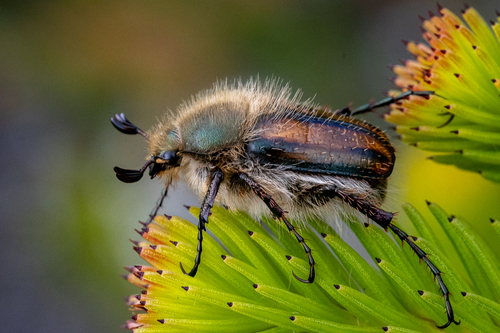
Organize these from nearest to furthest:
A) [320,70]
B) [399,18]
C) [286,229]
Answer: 1. [286,229]
2. [320,70]
3. [399,18]

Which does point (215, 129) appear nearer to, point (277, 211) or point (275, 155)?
point (275, 155)

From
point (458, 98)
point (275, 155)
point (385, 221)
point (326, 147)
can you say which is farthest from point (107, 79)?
point (458, 98)

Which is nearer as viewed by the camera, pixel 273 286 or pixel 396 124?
pixel 273 286

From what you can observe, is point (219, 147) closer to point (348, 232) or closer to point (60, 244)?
point (348, 232)

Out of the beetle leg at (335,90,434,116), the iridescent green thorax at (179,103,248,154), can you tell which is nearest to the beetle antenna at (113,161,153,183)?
the iridescent green thorax at (179,103,248,154)

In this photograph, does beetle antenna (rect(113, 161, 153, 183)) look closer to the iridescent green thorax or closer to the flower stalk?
the iridescent green thorax

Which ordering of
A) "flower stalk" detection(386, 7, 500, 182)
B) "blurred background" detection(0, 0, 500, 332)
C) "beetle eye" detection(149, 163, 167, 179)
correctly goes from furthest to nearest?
1. "blurred background" detection(0, 0, 500, 332)
2. "beetle eye" detection(149, 163, 167, 179)
3. "flower stalk" detection(386, 7, 500, 182)

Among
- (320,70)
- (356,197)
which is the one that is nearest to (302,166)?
(356,197)
